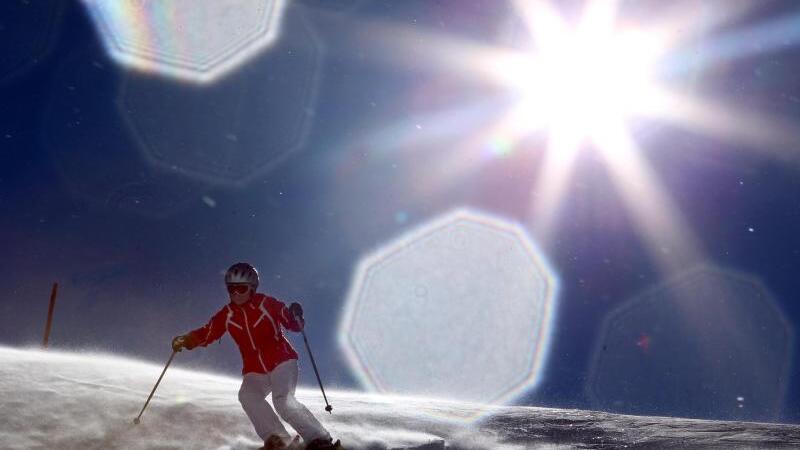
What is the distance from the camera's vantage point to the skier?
5.51 metres

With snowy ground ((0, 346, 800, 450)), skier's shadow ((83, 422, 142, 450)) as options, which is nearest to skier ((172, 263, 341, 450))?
snowy ground ((0, 346, 800, 450))

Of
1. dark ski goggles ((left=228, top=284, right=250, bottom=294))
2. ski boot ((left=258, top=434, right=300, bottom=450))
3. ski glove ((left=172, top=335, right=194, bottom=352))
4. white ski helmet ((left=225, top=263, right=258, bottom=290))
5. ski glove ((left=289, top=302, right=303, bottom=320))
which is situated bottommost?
ski boot ((left=258, top=434, right=300, bottom=450))

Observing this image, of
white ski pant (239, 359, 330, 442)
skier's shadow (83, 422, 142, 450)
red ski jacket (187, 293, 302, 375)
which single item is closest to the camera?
skier's shadow (83, 422, 142, 450)

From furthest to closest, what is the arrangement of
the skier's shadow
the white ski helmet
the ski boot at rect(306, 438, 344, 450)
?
the white ski helmet < the ski boot at rect(306, 438, 344, 450) < the skier's shadow

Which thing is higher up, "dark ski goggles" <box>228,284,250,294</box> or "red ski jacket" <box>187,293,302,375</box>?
"dark ski goggles" <box>228,284,250,294</box>

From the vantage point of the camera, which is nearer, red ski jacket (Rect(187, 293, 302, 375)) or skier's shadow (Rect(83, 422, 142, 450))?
skier's shadow (Rect(83, 422, 142, 450))

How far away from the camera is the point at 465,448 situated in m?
6.18

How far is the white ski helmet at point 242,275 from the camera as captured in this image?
594 cm

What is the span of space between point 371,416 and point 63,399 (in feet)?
10.2

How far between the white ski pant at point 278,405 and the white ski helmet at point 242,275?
0.85 meters

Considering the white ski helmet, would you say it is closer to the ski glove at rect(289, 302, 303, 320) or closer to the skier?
the skier

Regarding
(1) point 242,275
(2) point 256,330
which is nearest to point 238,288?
(1) point 242,275

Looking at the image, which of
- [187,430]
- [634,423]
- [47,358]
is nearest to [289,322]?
[187,430]

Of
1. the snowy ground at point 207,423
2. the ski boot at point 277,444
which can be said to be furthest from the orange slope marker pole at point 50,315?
the ski boot at point 277,444
